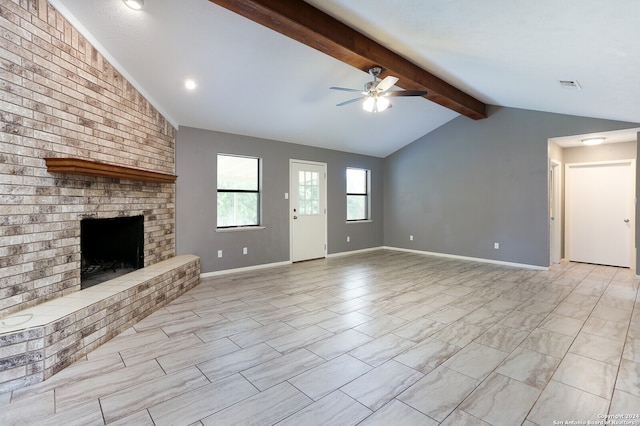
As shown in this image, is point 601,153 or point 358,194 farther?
point 358,194

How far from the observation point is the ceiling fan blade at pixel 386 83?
3.29 metres

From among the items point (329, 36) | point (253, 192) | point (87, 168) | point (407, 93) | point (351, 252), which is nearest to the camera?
point (87, 168)

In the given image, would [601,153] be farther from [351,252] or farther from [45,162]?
[45,162]

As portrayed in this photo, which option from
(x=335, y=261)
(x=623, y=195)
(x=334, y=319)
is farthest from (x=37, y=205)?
(x=623, y=195)

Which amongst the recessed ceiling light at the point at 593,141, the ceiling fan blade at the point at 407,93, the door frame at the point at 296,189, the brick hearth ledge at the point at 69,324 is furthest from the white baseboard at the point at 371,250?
the ceiling fan blade at the point at 407,93

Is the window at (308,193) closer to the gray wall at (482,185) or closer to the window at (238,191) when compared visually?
the window at (238,191)

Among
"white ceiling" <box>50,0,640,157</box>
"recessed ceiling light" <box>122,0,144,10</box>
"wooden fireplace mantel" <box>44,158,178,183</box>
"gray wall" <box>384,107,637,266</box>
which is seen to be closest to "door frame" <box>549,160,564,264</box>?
"gray wall" <box>384,107,637,266</box>

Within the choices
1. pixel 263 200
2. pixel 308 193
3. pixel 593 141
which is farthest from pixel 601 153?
pixel 263 200

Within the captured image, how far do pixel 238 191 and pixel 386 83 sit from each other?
3.16m

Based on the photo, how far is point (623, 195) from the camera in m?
5.55

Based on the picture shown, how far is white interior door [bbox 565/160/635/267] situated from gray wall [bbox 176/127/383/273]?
13.9ft

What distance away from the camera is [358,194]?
754 cm

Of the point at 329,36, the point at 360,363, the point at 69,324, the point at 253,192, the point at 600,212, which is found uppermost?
the point at 329,36

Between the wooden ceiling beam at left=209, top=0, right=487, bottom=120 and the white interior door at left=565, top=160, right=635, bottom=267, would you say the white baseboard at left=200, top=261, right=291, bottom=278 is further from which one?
the white interior door at left=565, top=160, right=635, bottom=267
